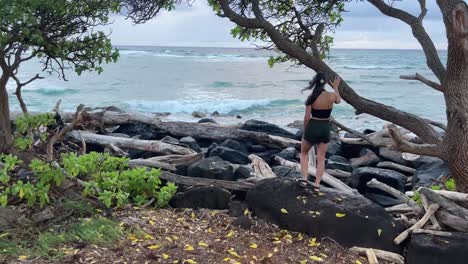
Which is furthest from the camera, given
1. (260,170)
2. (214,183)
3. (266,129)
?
(266,129)

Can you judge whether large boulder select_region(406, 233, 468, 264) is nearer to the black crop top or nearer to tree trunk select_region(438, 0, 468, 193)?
tree trunk select_region(438, 0, 468, 193)

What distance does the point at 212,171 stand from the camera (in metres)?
8.35

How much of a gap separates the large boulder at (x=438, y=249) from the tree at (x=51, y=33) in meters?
4.86

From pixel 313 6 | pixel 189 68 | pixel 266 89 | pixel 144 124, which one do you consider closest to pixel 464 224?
pixel 313 6

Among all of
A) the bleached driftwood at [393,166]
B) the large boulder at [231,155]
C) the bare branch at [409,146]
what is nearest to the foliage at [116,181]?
the bare branch at [409,146]

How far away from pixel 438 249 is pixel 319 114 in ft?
6.79

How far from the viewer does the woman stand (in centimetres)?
650

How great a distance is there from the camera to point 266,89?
43.8 m

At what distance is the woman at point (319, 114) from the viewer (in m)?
6.50

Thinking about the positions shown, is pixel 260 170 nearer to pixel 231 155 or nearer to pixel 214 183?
pixel 214 183

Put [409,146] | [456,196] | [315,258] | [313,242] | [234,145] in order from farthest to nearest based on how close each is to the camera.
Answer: [234,145]
[409,146]
[456,196]
[313,242]
[315,258]

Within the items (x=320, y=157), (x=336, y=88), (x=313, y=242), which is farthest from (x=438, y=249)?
(x=336, y=88)

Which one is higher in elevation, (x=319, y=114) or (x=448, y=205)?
(x=319, y=114)

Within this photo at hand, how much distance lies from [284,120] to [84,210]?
68.9 feet
